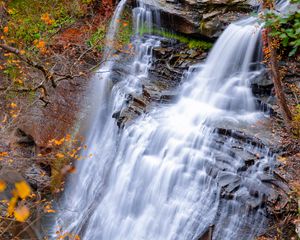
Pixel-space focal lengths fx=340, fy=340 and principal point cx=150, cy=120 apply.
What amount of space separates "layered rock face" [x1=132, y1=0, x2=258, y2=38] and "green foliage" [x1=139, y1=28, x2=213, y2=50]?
0.25 metres

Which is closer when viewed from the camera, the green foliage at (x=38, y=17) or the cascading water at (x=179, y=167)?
the cascading water at (x=179, y=167)

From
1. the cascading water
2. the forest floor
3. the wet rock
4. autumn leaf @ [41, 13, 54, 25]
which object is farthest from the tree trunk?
autumn leaf @ [41, 13, 54, 25]

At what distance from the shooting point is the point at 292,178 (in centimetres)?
619

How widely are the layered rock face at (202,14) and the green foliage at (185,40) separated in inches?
9.7

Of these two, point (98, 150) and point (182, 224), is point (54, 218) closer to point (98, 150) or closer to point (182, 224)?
point (98, 150)

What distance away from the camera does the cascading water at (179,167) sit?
6.52 metres

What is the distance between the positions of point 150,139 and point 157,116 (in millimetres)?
872

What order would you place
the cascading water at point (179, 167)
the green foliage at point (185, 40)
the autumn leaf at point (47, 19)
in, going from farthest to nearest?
the autumn leaf at point (47, 19) < the green foliage at point (185, 40) < the cascading water at point (179, 167)

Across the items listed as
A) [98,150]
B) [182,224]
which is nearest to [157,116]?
[98,150]

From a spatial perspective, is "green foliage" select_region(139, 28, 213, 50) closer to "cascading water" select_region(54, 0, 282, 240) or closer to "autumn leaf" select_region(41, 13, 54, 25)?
"cascading water" select_region(54, 0, 282, 240)

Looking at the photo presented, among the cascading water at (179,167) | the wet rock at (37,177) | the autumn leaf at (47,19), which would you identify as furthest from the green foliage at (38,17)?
the wet rock at (37,177)

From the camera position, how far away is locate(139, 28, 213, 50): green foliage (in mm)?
11648

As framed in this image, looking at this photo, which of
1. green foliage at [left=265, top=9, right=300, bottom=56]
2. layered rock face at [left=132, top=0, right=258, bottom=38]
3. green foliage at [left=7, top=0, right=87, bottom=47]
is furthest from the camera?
green foliage at [left=7, top=0, right=87, bottom=47]

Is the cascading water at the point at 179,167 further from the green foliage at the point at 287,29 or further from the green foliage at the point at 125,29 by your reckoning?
the green foliage at the point at 287,29
